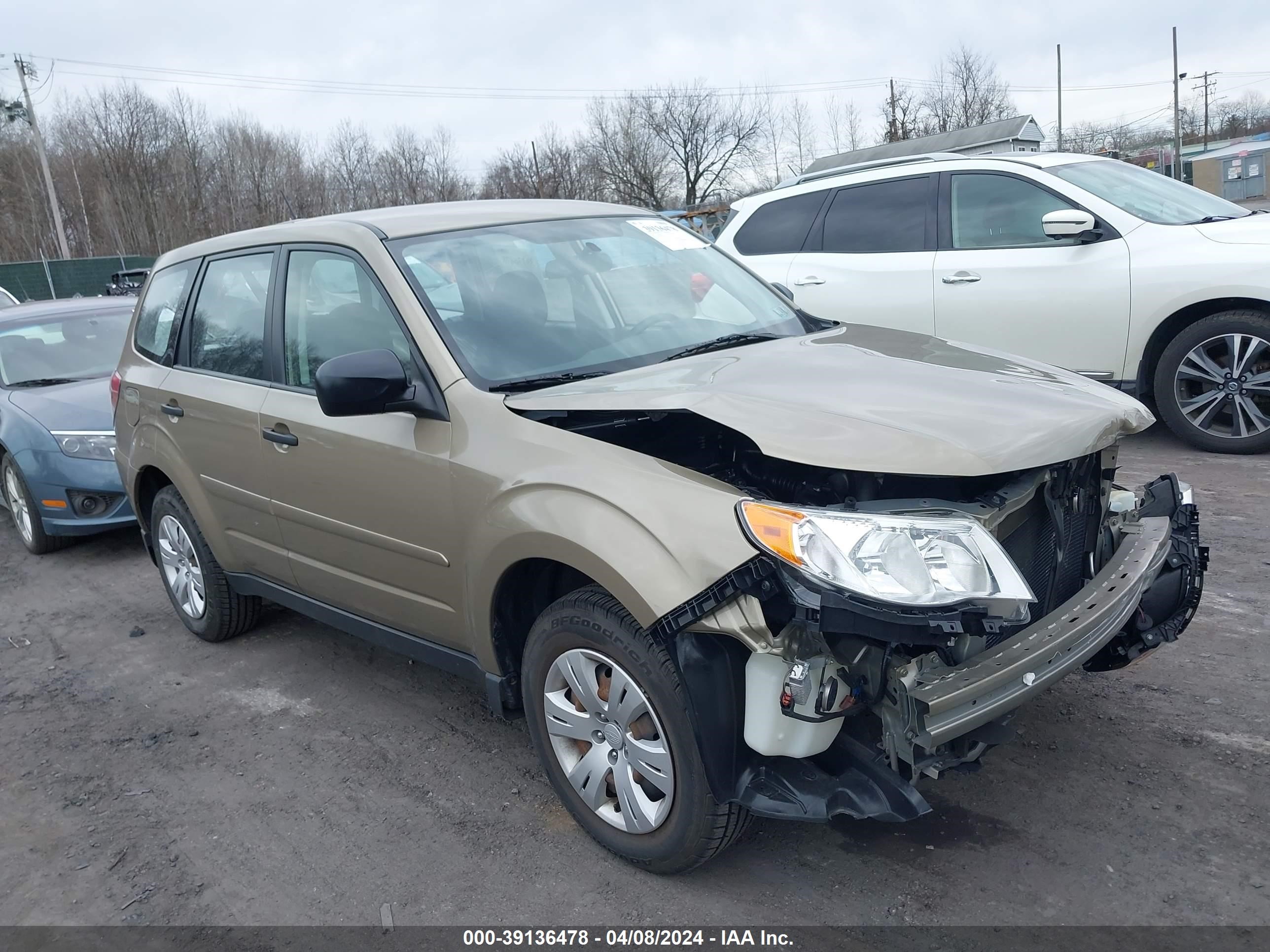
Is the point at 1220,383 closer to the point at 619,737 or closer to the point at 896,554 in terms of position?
the point at 896,554

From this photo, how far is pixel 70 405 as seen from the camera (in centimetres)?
670

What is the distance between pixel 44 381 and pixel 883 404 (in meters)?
6.61

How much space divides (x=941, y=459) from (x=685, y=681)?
0.81 metres

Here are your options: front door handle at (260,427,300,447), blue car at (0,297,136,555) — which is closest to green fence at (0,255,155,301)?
blue car at (0,297,136,555)

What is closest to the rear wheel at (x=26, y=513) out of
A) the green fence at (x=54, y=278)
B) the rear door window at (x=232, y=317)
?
the rear door window at (x=232, y=317)

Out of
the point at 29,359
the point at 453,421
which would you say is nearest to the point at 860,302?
the point at 453,421

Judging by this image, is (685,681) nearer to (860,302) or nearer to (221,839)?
(221,839)

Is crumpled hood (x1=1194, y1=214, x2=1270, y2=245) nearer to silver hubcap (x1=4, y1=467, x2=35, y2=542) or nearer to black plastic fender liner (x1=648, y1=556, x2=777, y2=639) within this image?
black plastic fender liner (x1=648, y1=556, x2=777, y2=639)

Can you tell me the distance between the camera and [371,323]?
347 centimetres

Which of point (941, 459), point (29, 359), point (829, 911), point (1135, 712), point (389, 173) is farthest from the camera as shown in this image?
point (389, 173)

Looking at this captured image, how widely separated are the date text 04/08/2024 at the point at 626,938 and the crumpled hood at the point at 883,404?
123cm

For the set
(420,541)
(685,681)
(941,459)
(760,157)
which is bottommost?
(685,681)

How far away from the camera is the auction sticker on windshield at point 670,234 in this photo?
4.09m

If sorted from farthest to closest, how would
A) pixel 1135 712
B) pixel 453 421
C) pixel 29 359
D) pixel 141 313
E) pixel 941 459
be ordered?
pixel 29 359
pixel 141 313
pixel 1135 712
pixel 453 421
pixel 941 459
